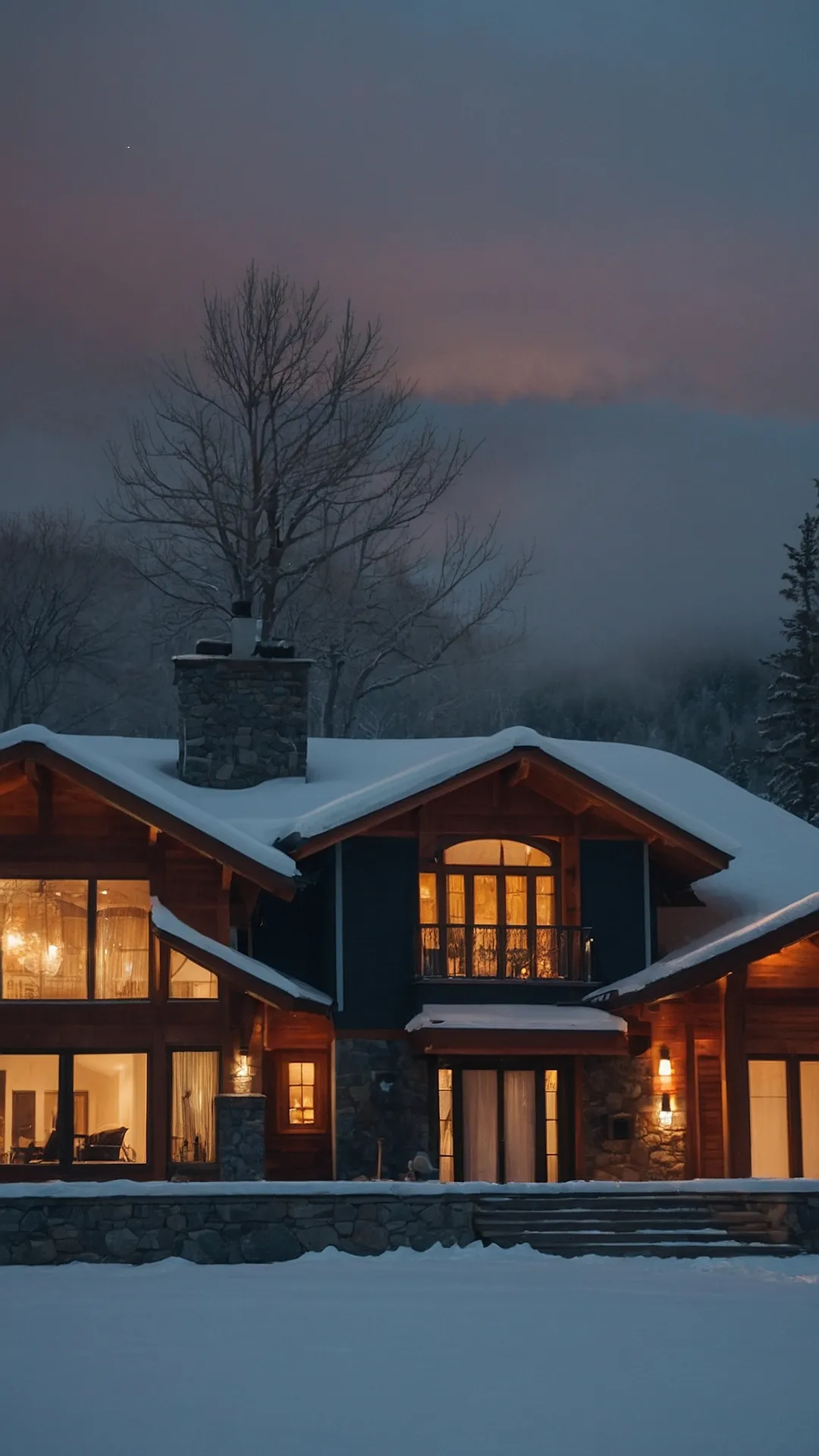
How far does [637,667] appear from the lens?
79500 millimetres

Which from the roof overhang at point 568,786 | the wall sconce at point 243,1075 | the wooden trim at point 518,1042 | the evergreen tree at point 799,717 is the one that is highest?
the evergreen tree at point 799,717

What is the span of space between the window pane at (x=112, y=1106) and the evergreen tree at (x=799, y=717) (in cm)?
2452

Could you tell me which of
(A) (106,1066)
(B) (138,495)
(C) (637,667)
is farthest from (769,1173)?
(C) (637,667)

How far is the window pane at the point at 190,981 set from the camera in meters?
22.3

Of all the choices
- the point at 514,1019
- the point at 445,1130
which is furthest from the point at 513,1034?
the point at 445,1130

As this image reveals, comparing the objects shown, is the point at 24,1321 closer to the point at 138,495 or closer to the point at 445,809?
the point at 445,809

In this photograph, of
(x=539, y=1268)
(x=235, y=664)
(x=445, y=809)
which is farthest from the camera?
(x=235, y=664)

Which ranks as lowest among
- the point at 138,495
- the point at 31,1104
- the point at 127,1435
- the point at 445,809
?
the point at 127,1435

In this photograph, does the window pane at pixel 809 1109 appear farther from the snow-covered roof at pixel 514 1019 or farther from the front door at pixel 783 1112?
the snow-covered roof at pixel 514 1019

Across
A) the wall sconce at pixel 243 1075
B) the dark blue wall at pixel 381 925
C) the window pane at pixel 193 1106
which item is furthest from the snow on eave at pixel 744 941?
the window pane at pixel 193 1106

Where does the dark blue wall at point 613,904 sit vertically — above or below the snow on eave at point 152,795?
below

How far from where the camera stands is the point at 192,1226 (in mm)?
17984

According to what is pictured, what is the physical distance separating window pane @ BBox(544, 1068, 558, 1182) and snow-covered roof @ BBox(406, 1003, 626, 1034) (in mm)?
902

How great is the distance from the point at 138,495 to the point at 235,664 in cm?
1662
